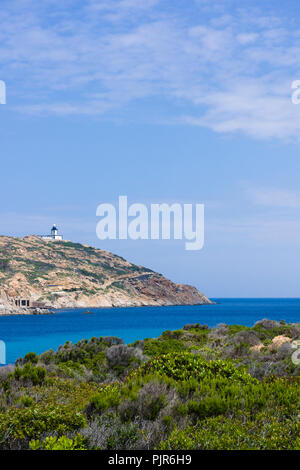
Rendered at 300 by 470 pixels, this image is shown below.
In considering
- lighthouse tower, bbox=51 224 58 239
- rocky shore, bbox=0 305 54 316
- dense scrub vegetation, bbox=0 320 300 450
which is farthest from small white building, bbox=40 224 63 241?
dense scrub vegetation, bbox=0 320 300 450

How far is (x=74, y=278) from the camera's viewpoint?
127562mm

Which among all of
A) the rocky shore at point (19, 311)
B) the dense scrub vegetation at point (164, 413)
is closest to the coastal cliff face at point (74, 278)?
the rocky shore at point (19, 311)

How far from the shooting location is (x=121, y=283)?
5704 inches

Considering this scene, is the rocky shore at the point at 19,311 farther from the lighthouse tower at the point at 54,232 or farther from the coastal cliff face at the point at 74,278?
the lighthouse tower at the point at 54,232

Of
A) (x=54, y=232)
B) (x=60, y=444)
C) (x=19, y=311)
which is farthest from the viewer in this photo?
(x=54, y=232)

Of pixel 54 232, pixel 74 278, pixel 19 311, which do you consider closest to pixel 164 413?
pixel 19 311

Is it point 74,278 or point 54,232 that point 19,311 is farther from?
point 54,232

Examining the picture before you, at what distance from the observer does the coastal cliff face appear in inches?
4473

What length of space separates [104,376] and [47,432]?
24.8 ft

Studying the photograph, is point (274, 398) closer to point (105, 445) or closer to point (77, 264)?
point (105, 445)

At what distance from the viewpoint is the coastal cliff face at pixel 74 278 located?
113625 mm

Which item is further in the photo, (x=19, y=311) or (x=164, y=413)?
(x=19, y=311)

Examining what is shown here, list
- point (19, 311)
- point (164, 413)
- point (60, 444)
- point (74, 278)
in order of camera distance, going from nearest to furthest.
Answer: point (60, 444) → point (164, 413) → point (19, 311) → point (74, 278)
